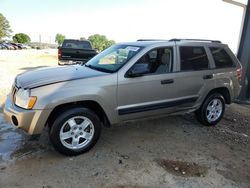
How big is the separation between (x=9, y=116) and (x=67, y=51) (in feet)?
29.3

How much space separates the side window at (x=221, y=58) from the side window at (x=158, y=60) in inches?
45.2

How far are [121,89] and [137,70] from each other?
43 centimetres

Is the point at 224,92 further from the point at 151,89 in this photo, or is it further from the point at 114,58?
the point at 114,58

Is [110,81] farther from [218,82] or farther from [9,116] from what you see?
[218,82]

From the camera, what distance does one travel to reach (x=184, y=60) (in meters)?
4.64

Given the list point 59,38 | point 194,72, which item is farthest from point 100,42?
point 194,72

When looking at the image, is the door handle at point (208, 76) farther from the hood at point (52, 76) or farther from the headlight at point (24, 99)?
the headlight at point (24, 99)

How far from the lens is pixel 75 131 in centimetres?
378

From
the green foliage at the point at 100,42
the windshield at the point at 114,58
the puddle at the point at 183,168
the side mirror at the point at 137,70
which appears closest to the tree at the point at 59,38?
the green foliage at the point at 100,42

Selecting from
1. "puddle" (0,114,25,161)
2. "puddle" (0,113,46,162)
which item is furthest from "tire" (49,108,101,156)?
"puddle" (0,114,25,161)

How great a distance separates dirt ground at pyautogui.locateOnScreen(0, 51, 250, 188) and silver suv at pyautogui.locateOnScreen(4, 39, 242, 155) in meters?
0.36

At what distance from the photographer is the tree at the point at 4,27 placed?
7894 centimetres

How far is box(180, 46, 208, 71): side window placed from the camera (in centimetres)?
464

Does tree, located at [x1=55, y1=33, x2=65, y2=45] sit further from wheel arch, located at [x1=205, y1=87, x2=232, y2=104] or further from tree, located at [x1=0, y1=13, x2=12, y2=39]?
wheel arch, located at [x1=205, y1=87, x2=232, y2=104]
